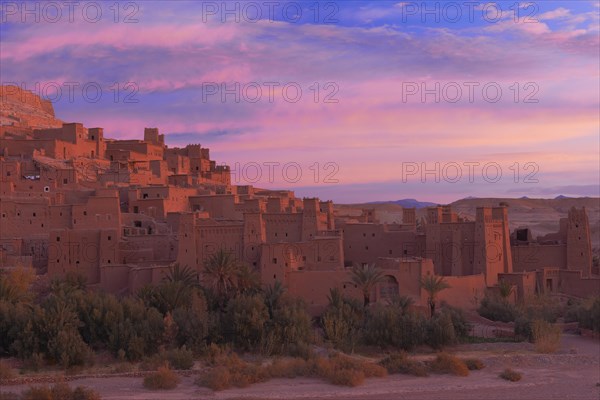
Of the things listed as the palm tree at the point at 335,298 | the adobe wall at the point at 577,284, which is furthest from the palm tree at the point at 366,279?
the adobe wall at the point at 577,284

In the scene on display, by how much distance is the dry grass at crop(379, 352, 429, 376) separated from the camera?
848 inches

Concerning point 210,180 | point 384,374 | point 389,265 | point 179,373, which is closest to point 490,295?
point 389,265

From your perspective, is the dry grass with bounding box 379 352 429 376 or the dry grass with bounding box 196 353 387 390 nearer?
the dry grass with bounding box 196 353 387 390

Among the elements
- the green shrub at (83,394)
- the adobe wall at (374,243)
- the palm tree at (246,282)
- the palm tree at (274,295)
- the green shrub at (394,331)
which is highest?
the adobe wall at (374,243)

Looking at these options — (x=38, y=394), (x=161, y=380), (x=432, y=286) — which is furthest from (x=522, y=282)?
(x=38, y=394)

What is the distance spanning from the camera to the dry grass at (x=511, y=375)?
837 inches

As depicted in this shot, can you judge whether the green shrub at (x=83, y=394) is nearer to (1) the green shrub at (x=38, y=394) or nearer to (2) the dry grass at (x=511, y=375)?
(1) the green shrub at (x=38, y=394)

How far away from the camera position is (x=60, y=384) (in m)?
18.5

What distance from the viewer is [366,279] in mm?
26094

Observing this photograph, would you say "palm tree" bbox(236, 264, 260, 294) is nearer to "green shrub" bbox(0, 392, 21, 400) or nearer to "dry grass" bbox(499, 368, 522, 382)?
"dry grass" bbox(499, 368, 522, 382)

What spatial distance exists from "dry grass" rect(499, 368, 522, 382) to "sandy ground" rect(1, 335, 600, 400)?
0.14m

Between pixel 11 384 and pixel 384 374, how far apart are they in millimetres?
9324

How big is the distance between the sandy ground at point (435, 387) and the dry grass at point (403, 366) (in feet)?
0.92

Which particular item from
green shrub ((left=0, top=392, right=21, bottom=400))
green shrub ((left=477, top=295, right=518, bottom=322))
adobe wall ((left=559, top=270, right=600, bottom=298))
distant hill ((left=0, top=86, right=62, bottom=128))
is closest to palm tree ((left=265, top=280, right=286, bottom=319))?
green shrub ((left=477, top=295, right=518, bottom=322))
